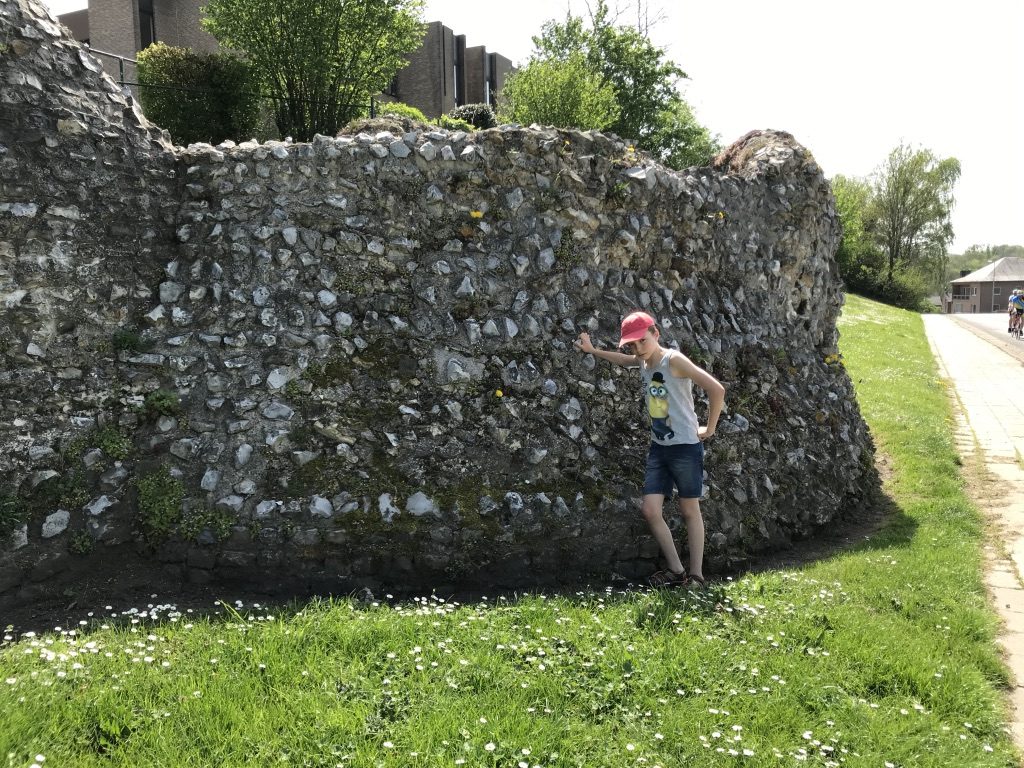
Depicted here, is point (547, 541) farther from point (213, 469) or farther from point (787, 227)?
point (787, 227)

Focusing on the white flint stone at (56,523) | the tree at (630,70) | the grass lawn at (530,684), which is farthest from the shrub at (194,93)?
the tree at (630,70)

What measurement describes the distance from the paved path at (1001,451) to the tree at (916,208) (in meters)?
38.7

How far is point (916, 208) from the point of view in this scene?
60.8 meters

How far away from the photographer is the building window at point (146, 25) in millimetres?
24547

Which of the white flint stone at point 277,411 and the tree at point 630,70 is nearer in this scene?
the white flint stone at point 277,411

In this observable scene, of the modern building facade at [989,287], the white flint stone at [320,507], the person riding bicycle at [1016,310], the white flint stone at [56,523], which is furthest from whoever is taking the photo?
the modern building facade at [989,287]

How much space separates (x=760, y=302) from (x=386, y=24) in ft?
46.2

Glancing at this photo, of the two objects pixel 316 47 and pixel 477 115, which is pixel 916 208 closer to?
pixel 477 115

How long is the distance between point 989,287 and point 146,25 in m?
105

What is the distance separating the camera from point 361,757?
3113 mm

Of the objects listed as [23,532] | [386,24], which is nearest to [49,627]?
[23,532]

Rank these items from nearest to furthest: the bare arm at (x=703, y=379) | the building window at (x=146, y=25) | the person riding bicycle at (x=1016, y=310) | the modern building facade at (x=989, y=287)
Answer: the bare arm at (x=703, y=379), the building window at (x=146, y=25), the person riding bicycle at (x=1016, y=310), the modern building facade at (x=989, y=287)

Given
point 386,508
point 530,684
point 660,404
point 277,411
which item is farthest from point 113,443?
point 660,404

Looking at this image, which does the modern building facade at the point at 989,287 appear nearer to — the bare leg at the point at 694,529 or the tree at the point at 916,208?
the tree at the point at 916,208
